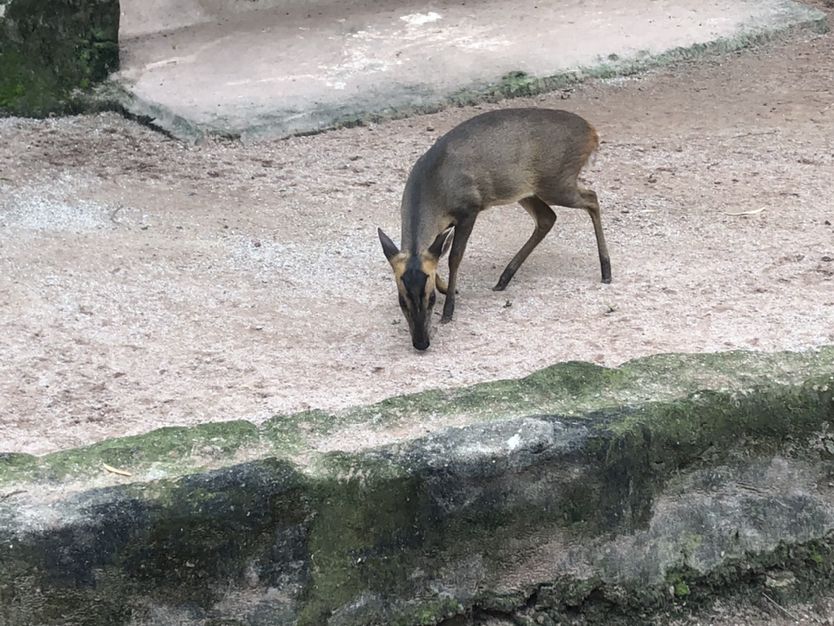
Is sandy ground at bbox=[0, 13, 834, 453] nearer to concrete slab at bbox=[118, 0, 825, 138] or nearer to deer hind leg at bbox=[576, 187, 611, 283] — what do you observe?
deer hind leg at bbox=[576, 187, 611, 283]

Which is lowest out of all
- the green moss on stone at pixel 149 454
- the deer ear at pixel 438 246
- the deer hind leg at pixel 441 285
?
the deer hind leg at pixel 441 285

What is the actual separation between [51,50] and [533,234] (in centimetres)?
363

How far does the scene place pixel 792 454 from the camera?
11.4ft

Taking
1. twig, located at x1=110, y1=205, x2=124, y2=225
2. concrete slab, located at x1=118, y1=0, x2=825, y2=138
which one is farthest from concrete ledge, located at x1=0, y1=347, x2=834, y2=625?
concrete slab, located at x1=118, y1=0, x2=825, y2=138

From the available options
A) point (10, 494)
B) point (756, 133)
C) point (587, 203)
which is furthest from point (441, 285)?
point (756, 133)

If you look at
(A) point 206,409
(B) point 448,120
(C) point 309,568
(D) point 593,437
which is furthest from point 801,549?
(B) point 448,120

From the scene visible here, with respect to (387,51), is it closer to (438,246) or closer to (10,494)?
(438,246)

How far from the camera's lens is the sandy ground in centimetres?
418

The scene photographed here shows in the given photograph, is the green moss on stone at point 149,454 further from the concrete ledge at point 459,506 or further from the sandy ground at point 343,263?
the sandy ground at point 343,263

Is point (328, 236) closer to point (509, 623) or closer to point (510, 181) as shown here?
point (510, 181)

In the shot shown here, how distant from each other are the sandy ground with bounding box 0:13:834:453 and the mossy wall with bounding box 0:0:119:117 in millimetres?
186

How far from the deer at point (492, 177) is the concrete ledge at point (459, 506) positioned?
5.07ft

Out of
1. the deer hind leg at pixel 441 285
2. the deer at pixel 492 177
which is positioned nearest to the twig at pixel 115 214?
the deer at pixel 492 177

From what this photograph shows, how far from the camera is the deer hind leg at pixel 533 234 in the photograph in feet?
17.2
